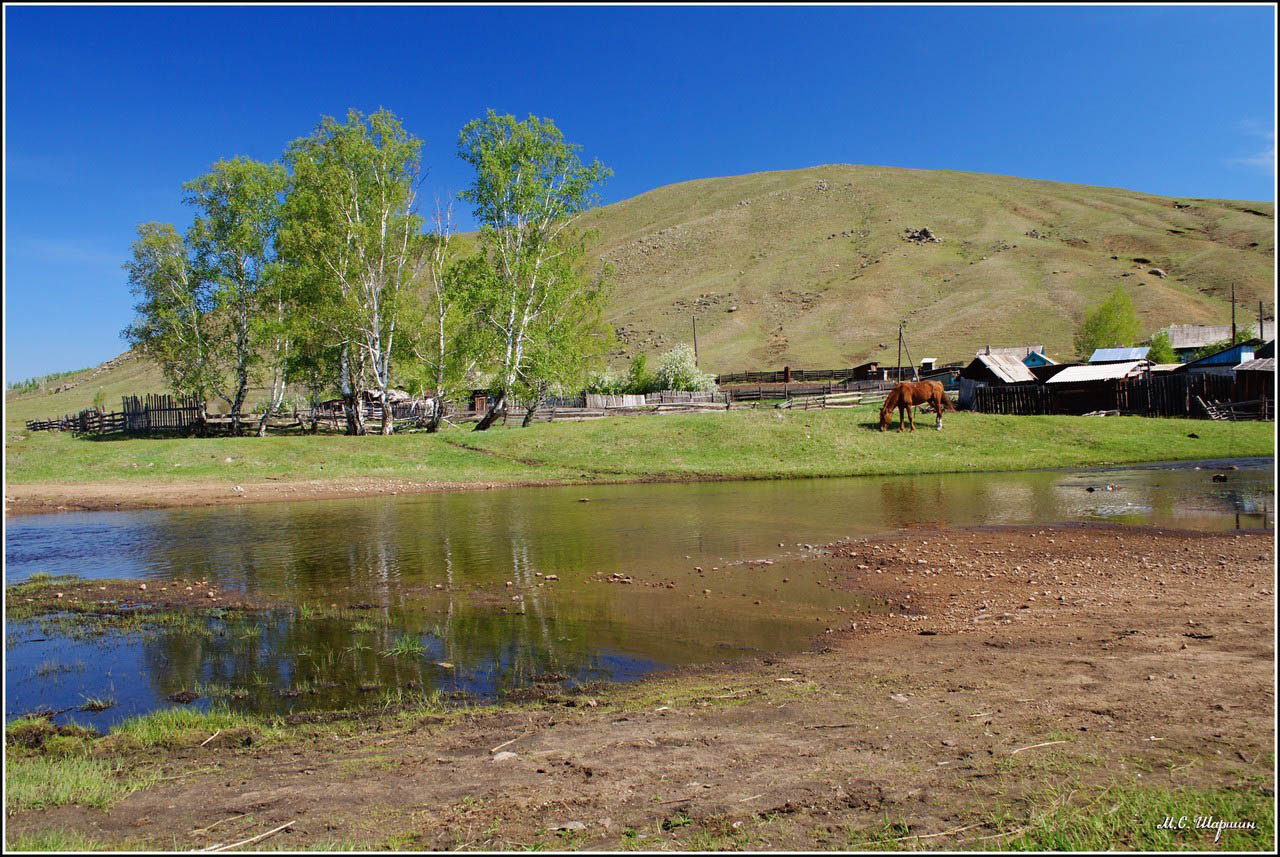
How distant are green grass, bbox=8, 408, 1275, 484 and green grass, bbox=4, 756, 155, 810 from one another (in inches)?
1029

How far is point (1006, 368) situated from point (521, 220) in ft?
130

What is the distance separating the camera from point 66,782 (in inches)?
221

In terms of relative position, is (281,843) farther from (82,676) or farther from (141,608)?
(141,608)

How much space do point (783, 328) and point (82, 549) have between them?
113m

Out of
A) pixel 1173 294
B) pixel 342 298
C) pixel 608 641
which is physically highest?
pixel 1173 294

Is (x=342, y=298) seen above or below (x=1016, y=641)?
above

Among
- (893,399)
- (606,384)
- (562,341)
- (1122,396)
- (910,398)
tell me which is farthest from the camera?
(606,384)

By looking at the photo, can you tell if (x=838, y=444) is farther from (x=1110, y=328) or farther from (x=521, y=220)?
(x=1110, y=328)

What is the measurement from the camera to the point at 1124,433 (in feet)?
131

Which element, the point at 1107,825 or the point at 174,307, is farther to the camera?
the point at 174,307

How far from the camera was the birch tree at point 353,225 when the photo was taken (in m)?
43.0

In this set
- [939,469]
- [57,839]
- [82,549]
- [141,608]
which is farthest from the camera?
[939,469]

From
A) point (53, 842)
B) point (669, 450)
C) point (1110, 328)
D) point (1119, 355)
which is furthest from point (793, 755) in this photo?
point (1110, 328)

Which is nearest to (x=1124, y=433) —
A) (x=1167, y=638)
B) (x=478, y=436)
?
(x=478, y=436)
